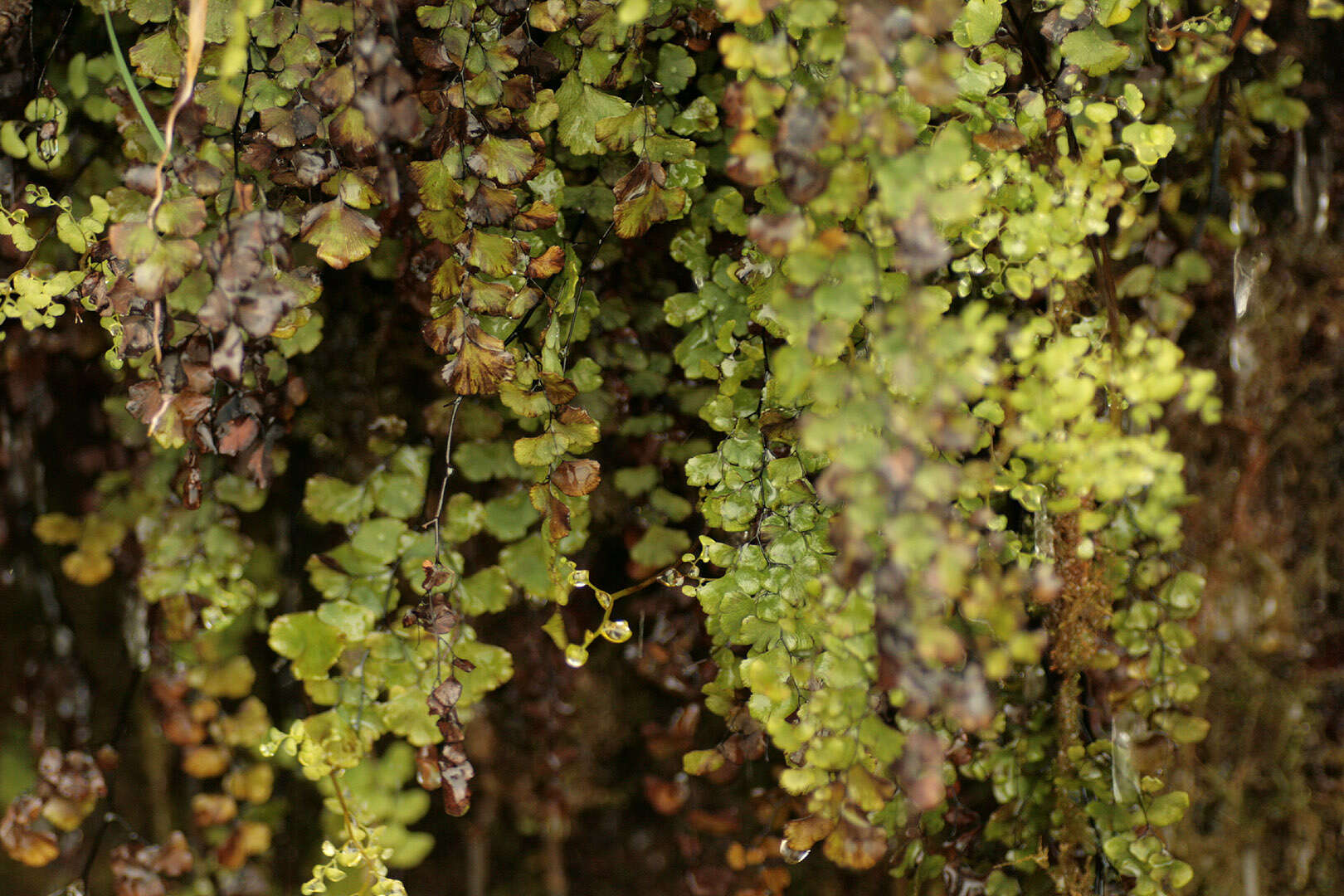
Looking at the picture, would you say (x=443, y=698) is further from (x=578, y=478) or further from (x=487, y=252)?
(x=487, y=252)

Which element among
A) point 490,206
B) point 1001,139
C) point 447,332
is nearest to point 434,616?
point 447,332

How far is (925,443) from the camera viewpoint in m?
0.62

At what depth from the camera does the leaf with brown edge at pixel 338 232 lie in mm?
628

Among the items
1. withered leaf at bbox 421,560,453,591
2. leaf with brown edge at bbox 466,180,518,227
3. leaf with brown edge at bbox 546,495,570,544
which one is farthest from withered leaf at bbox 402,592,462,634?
leaf with brown edge at bbox 466,180,518,227

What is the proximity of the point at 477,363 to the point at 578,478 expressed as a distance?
128mm

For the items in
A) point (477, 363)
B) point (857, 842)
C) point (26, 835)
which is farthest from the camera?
point (26, 835)

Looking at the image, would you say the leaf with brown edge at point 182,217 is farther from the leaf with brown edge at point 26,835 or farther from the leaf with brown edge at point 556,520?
the leaf with brown edge at point 26,835

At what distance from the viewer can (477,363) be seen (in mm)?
650

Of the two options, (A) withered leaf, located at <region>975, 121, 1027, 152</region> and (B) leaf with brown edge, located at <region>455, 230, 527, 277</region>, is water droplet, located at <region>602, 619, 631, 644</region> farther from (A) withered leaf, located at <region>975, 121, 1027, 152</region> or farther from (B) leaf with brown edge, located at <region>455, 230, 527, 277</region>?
(A) withered leaf, located at <region>975, 121, 1027, 152</region>

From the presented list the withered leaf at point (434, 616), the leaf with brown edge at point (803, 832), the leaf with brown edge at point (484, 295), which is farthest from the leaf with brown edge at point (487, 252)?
the leaf with brown edge at point (803, 832)

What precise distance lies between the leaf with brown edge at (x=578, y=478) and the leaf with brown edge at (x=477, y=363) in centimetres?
10

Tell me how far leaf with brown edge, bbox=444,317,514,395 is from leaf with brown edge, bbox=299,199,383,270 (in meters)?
0.10

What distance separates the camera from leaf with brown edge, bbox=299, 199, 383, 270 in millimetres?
628

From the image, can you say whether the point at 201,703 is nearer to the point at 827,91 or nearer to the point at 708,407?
the point at 708,407
